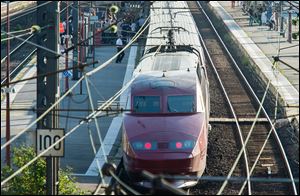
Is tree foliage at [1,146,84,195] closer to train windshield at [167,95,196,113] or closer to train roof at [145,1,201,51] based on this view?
train windshield at [167,95,196,113]

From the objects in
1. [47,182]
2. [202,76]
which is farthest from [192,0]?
[47,182]

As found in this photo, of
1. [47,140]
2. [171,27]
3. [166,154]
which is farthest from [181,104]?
[171,27]

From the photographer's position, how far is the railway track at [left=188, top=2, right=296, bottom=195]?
58.6 ft

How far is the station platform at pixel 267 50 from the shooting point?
93.3 feet

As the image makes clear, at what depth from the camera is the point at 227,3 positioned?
68.2m

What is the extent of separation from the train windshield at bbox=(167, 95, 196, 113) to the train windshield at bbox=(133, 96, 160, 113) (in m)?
0.25

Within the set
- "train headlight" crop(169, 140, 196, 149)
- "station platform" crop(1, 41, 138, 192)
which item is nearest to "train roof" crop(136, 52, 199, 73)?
"station platform" crop(1, 41, 138, 192)

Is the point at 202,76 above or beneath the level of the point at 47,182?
above

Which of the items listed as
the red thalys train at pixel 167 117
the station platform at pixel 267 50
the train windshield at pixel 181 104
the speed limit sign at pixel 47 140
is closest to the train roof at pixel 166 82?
the red thalys train at pixel 167 117

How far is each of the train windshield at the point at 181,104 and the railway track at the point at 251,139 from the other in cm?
164

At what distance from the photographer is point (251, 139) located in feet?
75.7

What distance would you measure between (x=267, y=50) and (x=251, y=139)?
19552 mm

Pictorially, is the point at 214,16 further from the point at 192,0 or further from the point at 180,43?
the point at 180,43

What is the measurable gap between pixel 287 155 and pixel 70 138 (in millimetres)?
6063
